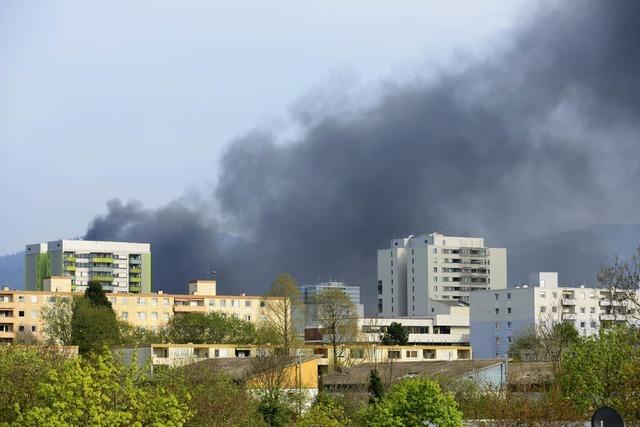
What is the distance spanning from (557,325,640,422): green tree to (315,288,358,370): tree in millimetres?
70754

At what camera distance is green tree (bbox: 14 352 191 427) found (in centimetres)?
3186

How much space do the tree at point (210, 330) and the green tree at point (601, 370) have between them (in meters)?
79.7

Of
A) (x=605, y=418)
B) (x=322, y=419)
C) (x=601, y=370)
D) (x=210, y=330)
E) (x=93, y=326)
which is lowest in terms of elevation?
(x=322, y=419)

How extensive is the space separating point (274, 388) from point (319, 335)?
9446cm

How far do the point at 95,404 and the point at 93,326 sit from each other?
82736 mm

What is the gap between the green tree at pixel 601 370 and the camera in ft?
149

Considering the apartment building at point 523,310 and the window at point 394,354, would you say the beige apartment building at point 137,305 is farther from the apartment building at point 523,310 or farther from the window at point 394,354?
the window at point 394,354

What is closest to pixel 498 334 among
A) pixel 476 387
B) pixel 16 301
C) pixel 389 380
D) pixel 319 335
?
pixel 319 335

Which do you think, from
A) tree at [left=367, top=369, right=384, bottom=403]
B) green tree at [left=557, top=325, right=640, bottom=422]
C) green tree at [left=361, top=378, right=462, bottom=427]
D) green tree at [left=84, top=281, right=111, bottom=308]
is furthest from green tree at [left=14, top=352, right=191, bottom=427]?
green tree at [left=84, top=281, right=111, bottom=308]

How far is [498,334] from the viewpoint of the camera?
552 feet

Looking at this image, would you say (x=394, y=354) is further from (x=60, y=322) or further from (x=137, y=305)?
(x=137, y=305)

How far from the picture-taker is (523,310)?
167 m

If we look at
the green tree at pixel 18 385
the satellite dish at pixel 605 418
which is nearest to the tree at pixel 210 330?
the green tree at pixel 18 385

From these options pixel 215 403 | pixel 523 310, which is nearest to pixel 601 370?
pixel 215 403
